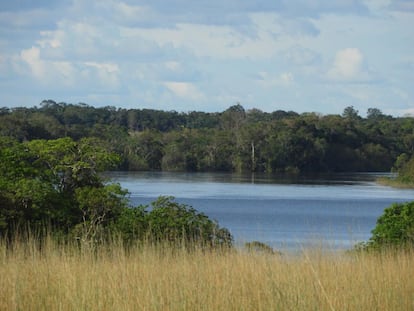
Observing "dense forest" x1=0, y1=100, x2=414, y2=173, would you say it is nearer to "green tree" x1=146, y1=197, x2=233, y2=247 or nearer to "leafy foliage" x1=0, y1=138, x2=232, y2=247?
"leafy foliage" x1=0, y1=138, x2=232, y2=247

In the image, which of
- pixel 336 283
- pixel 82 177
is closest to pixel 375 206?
pixel 82 177

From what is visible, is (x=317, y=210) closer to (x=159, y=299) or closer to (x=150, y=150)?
(x=159, y=299)

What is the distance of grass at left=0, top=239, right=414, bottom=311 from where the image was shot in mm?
6727

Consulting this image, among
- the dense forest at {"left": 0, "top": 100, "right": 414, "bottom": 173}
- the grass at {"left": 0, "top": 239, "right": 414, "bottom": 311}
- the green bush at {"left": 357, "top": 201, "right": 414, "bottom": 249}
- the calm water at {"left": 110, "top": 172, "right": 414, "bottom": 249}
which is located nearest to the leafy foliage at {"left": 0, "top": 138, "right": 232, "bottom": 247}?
the green bush at {"left": 357, "top": 201, "right": 414, "bottom": 249}

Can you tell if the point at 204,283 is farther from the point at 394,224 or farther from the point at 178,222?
the point at 394,224

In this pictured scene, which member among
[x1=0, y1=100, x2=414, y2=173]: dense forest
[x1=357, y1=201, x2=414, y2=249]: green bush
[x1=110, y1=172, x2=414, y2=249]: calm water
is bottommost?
[x1=110, y1=172, x2=414, y2=249]: calm water

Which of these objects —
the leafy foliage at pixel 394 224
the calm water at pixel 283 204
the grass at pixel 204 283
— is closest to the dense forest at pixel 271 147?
the calm water at pixel 283 204

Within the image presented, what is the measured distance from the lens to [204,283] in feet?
23.8

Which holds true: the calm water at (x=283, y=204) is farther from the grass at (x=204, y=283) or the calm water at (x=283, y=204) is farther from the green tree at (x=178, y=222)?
the grass at (x=204, y=283)

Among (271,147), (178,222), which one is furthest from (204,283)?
(271,147)

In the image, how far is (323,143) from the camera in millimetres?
106625

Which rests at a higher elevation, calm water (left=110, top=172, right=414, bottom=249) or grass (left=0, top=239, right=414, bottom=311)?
grass (left=0, top=239, right=414, bottom=311)

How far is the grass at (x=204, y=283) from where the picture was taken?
673cm

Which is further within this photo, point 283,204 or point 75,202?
point 283,204
